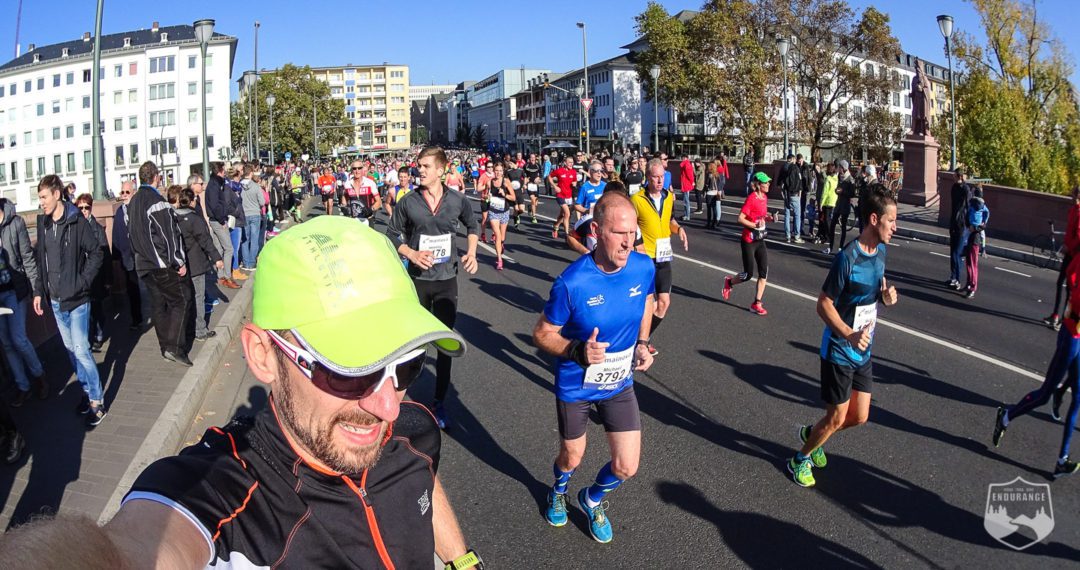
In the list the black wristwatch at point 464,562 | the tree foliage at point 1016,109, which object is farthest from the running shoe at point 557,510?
the tree foliage at point 1016,109

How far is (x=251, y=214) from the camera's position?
14820 mm

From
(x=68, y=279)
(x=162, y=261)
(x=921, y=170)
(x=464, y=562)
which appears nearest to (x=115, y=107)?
(x=921, y=170)

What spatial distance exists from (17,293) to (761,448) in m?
6.72

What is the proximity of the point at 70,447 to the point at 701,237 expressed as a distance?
15459mm

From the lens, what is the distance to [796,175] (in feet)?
59.2

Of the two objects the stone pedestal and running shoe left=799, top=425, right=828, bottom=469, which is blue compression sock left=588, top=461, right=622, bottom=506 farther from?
the stone pedestal

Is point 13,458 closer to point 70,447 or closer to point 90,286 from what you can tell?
point 70,447

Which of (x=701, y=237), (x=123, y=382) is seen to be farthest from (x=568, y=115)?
(x=123, y=382)

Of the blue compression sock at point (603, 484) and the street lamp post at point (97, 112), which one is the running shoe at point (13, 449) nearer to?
the blue compression sock at point (603, 484)

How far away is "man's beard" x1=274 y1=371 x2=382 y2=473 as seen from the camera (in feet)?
5.24

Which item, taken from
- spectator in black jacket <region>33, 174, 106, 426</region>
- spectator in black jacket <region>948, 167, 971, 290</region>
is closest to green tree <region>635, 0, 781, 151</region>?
spectator in black jacket <region>948, 167, 971, 290</region>

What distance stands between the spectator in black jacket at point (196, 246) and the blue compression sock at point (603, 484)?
659cm

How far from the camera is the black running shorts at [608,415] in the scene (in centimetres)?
Answer: 446

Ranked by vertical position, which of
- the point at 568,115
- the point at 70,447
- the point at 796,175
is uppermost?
the point at 568,115
